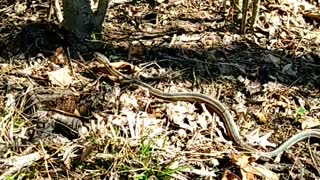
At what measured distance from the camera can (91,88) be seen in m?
3.60

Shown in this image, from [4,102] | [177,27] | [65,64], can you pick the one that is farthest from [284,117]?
[4,102]

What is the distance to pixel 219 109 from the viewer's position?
3473mm

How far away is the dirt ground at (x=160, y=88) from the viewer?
10.1 ft

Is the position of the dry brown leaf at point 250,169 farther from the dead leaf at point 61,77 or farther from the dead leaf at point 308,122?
the dead leaf at point 61,77

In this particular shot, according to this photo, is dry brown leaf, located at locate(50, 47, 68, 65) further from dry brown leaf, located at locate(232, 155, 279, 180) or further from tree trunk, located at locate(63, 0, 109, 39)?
dry brown leaf, located at locate(232, 155, 279, 180)

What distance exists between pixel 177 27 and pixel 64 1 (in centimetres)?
87

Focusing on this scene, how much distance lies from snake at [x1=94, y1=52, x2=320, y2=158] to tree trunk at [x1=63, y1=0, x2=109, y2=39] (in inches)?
11.9

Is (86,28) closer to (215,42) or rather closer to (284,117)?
(215,42)

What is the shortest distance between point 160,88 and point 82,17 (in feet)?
2.77

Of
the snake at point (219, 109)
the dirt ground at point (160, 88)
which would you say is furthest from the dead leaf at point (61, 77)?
the snake at point (219, 109)

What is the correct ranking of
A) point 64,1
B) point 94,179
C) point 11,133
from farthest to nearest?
1. point 64,1
2. point 11,133
3. point 94,179

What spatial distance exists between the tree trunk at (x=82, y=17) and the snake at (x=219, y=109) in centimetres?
30

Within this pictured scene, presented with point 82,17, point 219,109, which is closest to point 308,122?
point 219,109

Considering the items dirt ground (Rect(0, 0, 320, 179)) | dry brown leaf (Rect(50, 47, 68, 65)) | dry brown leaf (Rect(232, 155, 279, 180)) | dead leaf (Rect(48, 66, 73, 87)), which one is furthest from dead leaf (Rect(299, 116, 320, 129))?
dry brown leaf (Rect(50, 47, 68, 65))
